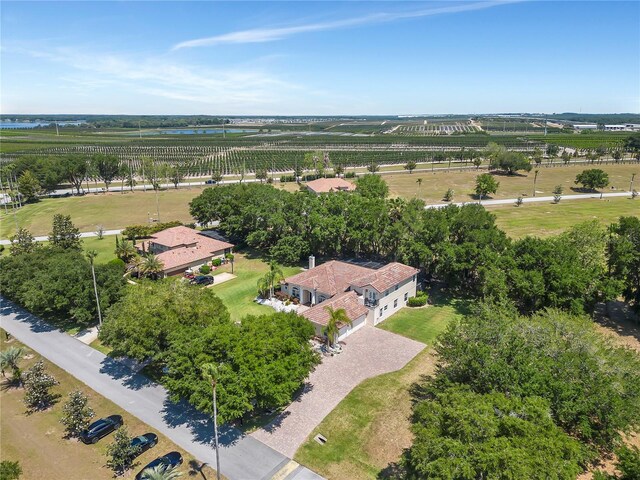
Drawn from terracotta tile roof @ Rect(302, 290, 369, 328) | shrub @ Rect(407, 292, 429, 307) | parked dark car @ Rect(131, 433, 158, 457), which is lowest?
parked dark car @ Rect(131, 433, 158, 457)

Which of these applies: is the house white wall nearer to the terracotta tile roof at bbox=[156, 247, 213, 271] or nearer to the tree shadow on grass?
the terracotta tile roof at bbox=[156, 247, 213, 271]

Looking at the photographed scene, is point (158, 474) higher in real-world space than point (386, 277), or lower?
lower

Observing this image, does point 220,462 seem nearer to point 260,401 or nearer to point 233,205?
point 260,401

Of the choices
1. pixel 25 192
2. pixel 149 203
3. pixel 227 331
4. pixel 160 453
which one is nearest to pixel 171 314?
pixel 227 331

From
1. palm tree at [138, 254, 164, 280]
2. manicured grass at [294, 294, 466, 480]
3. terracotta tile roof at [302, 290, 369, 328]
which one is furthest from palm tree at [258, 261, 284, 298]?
manicured grass at [294, 294, 466, 480]

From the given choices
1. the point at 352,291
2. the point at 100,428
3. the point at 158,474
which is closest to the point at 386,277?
the point at 352,291

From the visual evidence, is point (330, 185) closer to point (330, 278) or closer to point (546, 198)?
point (546, 198)
